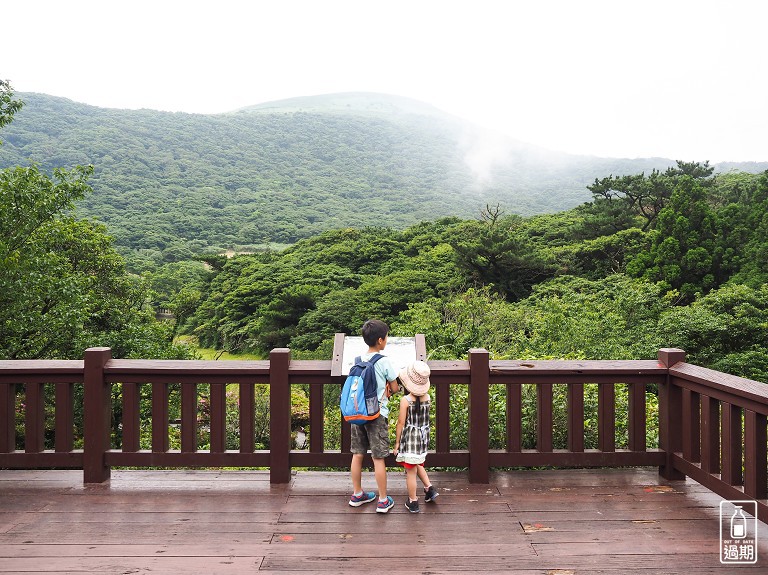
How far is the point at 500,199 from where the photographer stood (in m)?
71.6

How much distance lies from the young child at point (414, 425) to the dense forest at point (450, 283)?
0.48 m

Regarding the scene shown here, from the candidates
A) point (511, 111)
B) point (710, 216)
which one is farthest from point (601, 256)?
point (511, 111)

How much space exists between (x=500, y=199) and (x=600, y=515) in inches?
2790

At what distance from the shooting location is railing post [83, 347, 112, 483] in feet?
11.9

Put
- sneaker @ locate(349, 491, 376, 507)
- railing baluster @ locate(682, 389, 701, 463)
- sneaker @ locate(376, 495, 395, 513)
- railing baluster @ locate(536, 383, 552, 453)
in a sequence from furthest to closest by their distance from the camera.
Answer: railing baluster @ locate(536, 383, 552, 453), railing baluster @ locate(682, 389, 701, 463), sneaker @ locate(349, 491, 376, 507), sneaker @ locate(376, 495, 395, 513)

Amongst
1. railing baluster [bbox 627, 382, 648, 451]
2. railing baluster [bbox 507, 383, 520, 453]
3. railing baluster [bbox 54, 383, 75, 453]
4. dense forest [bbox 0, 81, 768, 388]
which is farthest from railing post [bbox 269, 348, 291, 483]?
railing baluster [bbox 627, 382, 648, 451]

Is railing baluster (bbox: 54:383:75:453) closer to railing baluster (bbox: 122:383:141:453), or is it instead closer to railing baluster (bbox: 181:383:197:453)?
railing baluster (bbox: 122:383:141:453)

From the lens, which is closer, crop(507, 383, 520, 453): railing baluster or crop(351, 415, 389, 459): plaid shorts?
crop(351, 415, 389, 459): plaid shorts

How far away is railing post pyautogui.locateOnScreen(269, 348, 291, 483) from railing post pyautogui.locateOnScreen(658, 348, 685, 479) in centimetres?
241

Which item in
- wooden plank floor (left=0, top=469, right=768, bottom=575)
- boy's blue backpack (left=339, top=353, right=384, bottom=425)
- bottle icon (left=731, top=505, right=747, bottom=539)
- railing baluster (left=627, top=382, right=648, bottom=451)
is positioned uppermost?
boy's blue backpack (left=339, top=353, right=384, bottom=425)

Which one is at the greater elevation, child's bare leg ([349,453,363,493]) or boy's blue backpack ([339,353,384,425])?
boy's blue backpack ([339,353,384,425])

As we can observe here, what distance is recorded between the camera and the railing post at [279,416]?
359 cm

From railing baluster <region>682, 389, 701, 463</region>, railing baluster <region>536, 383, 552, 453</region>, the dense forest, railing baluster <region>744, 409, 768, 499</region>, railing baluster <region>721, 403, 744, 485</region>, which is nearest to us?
railing baluster <region>744, 409, 768, 499</region>

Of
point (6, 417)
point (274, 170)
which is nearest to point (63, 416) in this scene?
point (6, 417)
